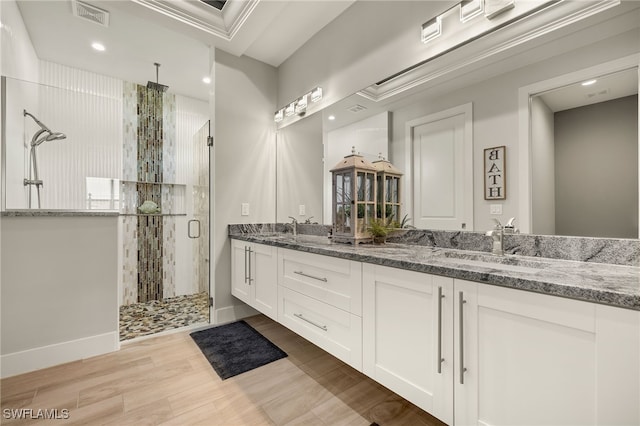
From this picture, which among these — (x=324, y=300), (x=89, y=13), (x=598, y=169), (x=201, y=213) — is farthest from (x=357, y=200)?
(x=89, y=13)

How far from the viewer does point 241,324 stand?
2.63 m

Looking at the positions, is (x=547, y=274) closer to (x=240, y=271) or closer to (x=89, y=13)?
(x=240, y=271)

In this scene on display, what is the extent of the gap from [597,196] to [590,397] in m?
0.80

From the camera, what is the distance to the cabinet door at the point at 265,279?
2047 mm

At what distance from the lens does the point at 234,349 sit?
212 centimetres

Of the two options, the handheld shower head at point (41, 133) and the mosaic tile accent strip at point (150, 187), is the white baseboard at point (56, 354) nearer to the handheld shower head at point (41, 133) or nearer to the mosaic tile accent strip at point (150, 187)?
the mosaic tile accent strip at point (150, 187)

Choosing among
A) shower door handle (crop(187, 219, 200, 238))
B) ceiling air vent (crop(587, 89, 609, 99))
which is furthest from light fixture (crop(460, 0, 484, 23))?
shower door handle (crop(187, 219, 200, 238))

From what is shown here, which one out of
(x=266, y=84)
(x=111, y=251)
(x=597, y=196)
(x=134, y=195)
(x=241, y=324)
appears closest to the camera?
(x=597, y=196)

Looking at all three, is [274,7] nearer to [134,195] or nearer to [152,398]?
[134,195]

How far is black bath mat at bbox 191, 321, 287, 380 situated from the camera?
74.0 inches

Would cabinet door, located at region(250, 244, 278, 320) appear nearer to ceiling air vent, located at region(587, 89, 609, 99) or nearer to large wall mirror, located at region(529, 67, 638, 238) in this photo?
large wall mirror, located at region(529, 67, 638, 238)

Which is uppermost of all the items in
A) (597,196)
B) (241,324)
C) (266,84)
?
(266,84)

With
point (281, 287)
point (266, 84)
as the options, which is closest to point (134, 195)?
point (266, 84)

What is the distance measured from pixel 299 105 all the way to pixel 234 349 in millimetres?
2195
